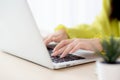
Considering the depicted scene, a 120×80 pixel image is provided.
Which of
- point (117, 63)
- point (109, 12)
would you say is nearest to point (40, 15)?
point (109, 12)

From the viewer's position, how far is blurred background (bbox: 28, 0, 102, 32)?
2504 mm

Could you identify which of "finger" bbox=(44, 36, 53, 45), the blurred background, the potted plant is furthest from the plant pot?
the blurred background

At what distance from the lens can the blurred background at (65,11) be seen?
2504 millimetres

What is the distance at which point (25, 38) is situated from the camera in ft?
2.55

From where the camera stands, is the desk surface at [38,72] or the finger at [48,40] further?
the finger at [48,40]

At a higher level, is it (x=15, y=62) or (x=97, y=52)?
(x=97, y=52)

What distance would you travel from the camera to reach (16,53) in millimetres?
926

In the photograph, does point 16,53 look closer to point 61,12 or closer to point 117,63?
point 117,63

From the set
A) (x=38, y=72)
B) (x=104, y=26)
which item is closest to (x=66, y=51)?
(x=38, y=72)

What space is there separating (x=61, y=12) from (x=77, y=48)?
6.20 feet

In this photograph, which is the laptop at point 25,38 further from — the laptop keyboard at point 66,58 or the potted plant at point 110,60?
the potted plant at point 110,60

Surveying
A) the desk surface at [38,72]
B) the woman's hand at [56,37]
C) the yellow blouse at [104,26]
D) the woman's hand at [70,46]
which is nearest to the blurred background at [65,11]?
the yellow blouse at [104,26]

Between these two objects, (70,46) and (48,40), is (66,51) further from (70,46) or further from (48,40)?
(48,40)

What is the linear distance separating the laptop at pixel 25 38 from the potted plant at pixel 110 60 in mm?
194
